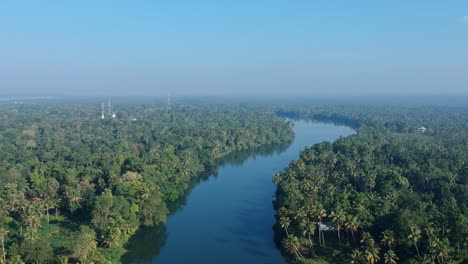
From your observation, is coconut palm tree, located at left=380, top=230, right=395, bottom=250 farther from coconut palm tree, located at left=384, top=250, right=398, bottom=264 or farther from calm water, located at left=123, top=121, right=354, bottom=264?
calm water, located at left=123, top=121, right=354, bottom=264

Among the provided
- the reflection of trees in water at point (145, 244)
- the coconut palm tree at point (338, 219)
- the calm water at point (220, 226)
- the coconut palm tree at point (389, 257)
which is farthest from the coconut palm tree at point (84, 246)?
the coconut palm tree at point (389, 257)

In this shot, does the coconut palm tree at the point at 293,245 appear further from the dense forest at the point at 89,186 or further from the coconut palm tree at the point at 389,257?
the dense forest at the point at 89,186

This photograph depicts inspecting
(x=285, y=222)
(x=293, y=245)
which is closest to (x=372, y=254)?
(x=293, y=245)

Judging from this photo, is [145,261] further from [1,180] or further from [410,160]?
[410,160]

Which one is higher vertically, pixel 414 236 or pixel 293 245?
pixel 414 236

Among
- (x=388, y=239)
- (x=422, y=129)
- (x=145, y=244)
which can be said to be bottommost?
(x=145, y=244)

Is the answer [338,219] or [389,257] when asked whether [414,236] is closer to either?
[389,257]

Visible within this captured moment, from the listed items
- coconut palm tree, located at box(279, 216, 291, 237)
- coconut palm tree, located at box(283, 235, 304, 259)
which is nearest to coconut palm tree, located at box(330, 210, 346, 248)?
coconut palm tree, located at box(283, 235, 304, 259)
